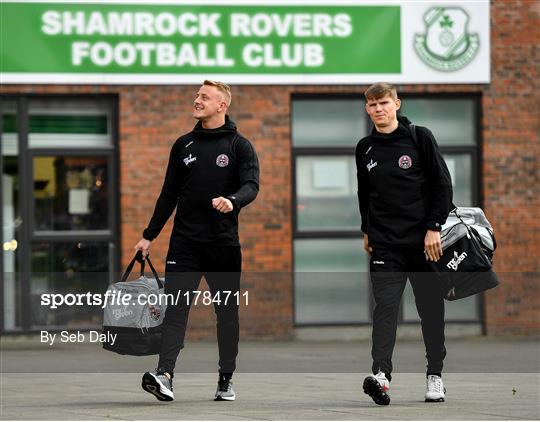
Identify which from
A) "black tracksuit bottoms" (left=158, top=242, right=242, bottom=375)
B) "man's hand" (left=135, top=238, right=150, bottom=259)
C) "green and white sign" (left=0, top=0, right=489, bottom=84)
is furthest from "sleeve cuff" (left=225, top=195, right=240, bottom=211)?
"green and white sign" (left=0, top=0, right=489, bottom=84)

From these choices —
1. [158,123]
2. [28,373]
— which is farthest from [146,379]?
[158,123]

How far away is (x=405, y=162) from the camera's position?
844 cm

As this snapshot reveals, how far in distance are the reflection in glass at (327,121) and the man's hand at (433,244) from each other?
7603 mm

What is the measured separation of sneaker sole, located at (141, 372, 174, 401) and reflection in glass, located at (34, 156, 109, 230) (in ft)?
24.0

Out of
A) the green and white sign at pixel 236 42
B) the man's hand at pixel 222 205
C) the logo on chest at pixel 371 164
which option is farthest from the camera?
the green and white sign at pixel 236 42

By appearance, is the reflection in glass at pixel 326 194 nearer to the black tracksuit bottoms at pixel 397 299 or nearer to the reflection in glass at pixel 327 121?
the reflection in glass at pixel 327 121

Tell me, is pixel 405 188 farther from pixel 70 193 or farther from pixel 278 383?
pixel 70 193

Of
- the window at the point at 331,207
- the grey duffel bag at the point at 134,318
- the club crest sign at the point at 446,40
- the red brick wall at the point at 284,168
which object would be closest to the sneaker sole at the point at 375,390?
the grey duffel bag at the point at 134,318

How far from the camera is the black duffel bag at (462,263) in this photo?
8.43m

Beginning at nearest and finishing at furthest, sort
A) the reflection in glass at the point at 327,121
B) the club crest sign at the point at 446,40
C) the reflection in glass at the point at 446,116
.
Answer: the club crest sign at the point at 446,40 < the reflection in glass at the point at 327,121 < the reflection in glass at the point at 446,116

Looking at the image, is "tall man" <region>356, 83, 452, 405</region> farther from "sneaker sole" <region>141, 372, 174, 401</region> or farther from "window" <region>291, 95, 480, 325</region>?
"window" <region>291, 95, 480, 325</region>

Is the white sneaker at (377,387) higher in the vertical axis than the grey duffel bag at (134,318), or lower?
lower

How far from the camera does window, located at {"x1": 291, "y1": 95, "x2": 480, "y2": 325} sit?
15.9 metres

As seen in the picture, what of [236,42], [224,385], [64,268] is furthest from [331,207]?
[224,385]
